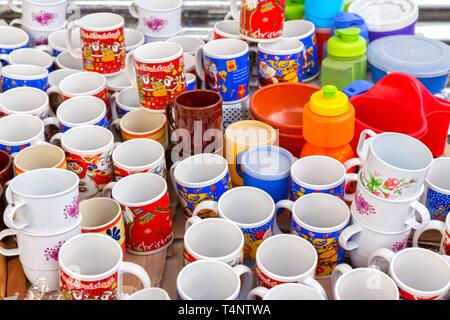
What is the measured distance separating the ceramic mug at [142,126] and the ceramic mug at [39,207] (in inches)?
10.9

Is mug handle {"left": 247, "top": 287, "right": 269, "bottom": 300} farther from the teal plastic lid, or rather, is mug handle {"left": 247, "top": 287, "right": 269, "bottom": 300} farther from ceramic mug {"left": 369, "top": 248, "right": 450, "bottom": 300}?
the teal plastic lid

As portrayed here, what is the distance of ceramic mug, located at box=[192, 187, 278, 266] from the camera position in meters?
1.13

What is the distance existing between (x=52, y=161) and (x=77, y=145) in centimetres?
10

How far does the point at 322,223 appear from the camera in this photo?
1.20 meters

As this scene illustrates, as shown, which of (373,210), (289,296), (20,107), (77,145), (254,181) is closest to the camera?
(289,296)

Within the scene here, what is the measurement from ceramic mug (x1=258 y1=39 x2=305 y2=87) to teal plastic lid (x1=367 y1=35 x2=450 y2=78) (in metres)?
0.20

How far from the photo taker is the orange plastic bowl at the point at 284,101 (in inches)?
59.6

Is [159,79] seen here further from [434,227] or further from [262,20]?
[434,227]

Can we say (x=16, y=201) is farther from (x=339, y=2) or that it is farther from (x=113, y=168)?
(x=339, y=2)

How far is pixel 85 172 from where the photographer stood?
1301 millimetres

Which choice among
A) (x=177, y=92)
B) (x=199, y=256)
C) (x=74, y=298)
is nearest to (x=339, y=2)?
(x=177, y=92)

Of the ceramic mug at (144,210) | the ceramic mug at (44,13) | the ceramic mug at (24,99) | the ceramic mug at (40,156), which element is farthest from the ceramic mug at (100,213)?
the ceramic mug at (44,13)

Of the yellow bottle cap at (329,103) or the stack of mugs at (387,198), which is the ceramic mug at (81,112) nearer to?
the yellow bottle cap at (329,103)

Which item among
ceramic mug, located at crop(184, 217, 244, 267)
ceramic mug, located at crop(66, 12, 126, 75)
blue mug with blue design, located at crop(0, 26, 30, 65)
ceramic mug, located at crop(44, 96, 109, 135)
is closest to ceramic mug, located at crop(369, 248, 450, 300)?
ceramic mug, located at crop(184, 217, 244, 267)
